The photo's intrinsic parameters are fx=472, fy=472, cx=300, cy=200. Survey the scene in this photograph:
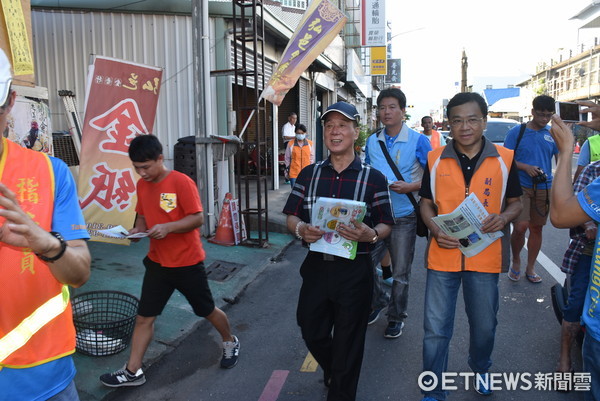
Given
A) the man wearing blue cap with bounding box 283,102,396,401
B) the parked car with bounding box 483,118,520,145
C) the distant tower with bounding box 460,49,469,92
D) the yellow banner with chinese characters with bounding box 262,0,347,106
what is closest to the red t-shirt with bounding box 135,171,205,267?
the man wearing blue cap with bounding box 283,102,396,401

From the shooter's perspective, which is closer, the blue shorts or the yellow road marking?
the blue shorts

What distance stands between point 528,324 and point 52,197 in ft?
14.3

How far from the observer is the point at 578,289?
3.36 meters

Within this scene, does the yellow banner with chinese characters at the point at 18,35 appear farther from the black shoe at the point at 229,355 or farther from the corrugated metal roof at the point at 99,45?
the corrugated metal roof at the point at 99,45

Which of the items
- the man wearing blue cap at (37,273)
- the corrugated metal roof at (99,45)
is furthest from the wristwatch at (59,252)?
the corrugated metal roof at (99,45)

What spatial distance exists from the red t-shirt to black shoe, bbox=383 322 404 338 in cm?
190

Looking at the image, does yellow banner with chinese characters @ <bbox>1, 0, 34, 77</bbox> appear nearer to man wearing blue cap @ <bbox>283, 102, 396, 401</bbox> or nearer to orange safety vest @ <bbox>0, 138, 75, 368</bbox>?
orange safety vest @ <bbox>0, 138, 75, 368</bbox>

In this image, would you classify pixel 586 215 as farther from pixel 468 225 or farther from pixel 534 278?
pixel 534 278

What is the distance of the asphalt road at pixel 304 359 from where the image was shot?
3420 mm

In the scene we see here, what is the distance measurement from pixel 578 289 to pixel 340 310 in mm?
1795

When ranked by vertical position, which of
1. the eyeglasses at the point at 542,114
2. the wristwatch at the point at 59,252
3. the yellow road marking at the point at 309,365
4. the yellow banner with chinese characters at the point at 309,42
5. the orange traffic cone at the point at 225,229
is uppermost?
the yellow banner with chinese characters at the point at 309,42

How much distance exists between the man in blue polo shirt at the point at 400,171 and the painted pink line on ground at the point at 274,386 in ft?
3.62

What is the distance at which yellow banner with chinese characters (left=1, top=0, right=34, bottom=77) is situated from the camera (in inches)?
117

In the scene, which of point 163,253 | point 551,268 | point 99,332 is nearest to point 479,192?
point 163,253
